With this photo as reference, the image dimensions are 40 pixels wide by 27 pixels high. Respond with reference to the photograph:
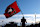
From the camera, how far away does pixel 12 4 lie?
23.7 m

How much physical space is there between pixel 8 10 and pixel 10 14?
88cm

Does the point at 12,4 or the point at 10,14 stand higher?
the point at 12,4

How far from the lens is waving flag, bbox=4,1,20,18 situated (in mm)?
23495

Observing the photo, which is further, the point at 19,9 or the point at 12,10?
the point at 12,10

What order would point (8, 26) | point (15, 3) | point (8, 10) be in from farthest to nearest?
1. point (8, 26)
2. point (8, 10)
3. point (15, 3)

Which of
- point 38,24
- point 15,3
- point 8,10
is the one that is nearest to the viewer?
point 15,3

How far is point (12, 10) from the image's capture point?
2503 cm

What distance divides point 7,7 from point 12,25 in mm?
48711

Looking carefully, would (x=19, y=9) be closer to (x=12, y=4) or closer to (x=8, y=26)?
(x=12, y=4)

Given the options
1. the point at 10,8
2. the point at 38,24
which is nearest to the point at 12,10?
the point at 10,8

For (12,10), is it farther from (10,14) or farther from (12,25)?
(12,25)

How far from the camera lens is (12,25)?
72500 millimetres

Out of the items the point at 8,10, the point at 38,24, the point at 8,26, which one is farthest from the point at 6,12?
the point at 8,26

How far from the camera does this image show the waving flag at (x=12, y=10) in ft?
77.1
